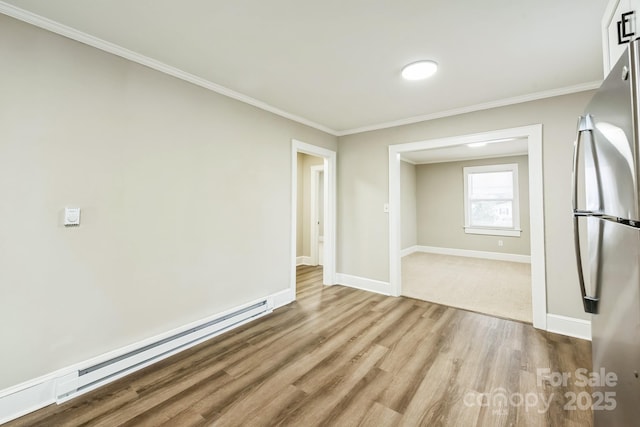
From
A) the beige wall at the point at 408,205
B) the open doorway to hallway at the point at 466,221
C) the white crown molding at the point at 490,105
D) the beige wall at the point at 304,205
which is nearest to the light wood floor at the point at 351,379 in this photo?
the open doorway to hallway at the point at 466,221

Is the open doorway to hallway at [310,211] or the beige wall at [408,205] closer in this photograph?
the open doorway to hallway at [310,211]

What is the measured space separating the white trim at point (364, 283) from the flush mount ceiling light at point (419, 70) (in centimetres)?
267

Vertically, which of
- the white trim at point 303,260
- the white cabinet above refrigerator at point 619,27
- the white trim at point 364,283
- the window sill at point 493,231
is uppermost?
the white cabinet above refrigerator at point 619,27

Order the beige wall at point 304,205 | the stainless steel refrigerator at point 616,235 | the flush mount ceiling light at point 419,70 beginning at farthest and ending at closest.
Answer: the beige wall at point 304,205 < the flush mount ceiling light at point 419,70 < the stainless steel refrigerator at point 616,235

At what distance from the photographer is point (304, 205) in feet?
18.8

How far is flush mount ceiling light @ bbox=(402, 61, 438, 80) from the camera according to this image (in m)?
2.22

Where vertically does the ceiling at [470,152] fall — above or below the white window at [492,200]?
above

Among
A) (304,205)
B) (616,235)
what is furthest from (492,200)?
(616,235)

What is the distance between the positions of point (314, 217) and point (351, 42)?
3883 millimetres

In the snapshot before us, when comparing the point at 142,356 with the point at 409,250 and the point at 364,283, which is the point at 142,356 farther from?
the point at 409,250

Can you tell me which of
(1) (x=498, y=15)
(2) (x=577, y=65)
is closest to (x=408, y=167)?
(2) (x=577, y=65)

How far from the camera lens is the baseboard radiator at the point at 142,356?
1.78 m

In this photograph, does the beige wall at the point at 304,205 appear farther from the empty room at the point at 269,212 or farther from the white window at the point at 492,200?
the white window at the point at 492,200

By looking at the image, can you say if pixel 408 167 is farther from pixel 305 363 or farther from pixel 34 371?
pixel 34 371
